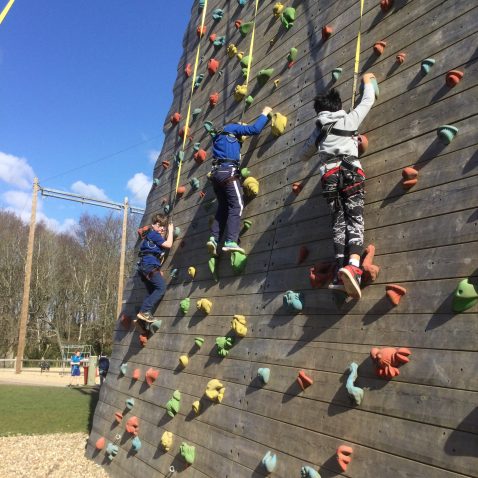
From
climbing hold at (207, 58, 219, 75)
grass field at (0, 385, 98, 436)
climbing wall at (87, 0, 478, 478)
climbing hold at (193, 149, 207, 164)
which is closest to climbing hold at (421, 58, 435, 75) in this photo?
climbing wall at (87, 0, 478, 478)

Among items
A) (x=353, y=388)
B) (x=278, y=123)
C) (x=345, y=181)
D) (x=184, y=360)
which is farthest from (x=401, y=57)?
(x=184, y=360)

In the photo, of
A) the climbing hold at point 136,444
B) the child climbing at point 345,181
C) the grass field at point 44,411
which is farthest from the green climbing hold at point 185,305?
the grass field at point 44,411

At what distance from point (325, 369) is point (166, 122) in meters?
5.39

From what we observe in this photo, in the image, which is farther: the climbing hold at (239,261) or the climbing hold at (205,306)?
the climbing hold at (205,306)

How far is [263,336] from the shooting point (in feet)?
11.2

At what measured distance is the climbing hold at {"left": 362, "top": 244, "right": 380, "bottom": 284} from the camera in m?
2.63

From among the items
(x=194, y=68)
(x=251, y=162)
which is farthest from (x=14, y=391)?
(x=251, y=162)

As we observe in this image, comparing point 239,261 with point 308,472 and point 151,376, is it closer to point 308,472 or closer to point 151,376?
point 151,376

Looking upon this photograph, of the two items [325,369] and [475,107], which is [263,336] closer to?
[325,369]

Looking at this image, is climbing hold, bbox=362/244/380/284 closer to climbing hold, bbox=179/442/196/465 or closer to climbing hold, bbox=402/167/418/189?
climbing hold, bbox=402/167/418/189

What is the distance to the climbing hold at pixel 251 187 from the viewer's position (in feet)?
13.7

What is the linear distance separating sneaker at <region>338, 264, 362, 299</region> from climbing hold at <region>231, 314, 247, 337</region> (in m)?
1.18

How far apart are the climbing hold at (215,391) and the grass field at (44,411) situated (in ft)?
15.2

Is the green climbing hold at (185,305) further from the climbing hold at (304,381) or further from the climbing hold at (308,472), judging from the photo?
the climbing hold at (308,472)
